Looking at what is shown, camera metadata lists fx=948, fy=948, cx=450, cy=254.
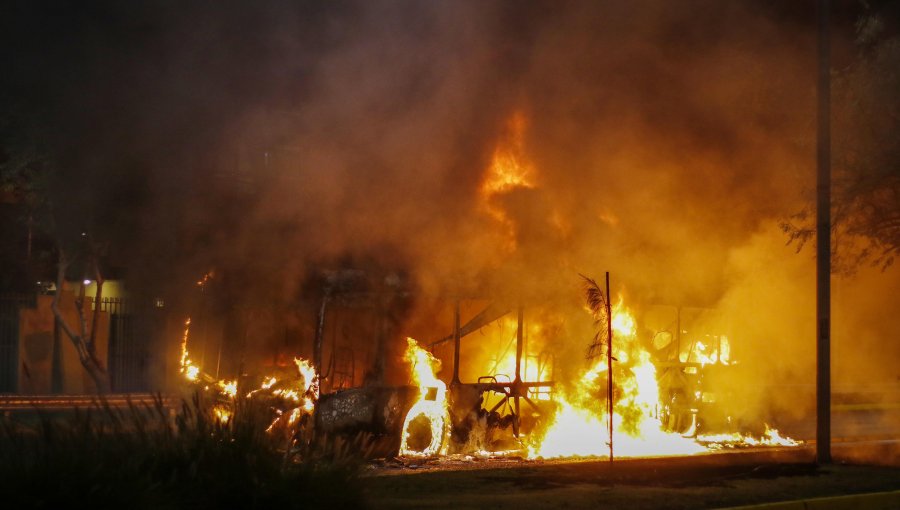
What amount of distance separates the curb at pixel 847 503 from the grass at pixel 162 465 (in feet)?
13.4

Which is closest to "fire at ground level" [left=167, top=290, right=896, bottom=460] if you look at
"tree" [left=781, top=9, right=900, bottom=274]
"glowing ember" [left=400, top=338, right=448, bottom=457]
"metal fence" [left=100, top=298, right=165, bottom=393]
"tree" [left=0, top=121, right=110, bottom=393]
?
"glowing ember" [left=400, top=338, right=448, bottom=457]

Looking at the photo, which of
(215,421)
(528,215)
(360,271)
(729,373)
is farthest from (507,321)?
(215,421)

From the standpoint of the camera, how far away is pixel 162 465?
6844 mm

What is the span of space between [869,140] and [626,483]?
894cm

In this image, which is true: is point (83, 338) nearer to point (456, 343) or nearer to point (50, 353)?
point (50, 353)

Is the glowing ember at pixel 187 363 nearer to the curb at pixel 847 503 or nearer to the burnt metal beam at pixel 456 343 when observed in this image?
the burnt metal beam at pixel 456 343

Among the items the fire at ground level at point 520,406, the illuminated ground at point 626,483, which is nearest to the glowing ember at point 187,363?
the fire at ground level at point 520,406

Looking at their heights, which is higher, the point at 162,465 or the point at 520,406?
the point at 520,406

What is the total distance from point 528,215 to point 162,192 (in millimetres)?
8021

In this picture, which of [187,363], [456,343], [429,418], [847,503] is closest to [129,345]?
[187,363]

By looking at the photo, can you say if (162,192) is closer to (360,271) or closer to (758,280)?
(360,271)

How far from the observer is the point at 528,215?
50.7ft

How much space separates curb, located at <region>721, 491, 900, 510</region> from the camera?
28.5ft

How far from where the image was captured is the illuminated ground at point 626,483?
8.73 metres
